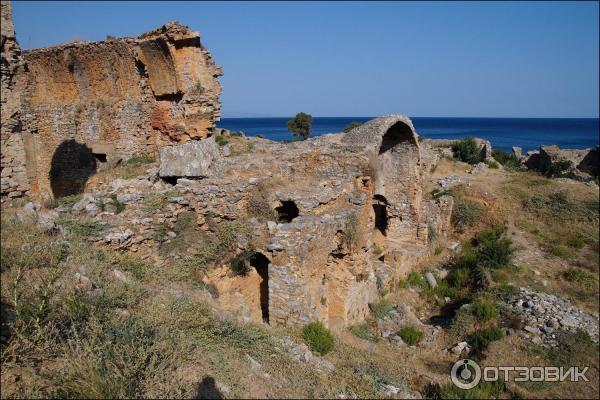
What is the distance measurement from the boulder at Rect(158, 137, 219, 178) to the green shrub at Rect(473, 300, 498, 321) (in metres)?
7.60

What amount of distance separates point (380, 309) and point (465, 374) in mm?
3154

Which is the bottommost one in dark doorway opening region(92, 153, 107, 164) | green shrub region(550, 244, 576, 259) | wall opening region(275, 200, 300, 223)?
green shrub region(550, 244, 576, 259)

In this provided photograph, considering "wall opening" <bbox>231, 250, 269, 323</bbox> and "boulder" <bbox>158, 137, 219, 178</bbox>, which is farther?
"boulder" <bbox>158, 137, 219, 178</bbox>

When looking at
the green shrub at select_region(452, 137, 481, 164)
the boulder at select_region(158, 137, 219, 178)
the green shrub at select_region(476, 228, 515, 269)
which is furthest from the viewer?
the green shrub at select_region(452, 137, 481, 164)

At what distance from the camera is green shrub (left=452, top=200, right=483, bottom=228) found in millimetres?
15867

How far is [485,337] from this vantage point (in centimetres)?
901

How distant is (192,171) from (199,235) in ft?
5.23

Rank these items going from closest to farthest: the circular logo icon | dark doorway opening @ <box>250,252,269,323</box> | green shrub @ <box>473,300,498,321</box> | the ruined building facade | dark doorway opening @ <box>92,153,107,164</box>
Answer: the circular logo icon, dark doorway opening @ <box>250,252,269,323</box>, green shrub @ <box>473,300,498,321</box>, the ruined building facade, dark doorway opening @ <box>92,153,107,164</box>

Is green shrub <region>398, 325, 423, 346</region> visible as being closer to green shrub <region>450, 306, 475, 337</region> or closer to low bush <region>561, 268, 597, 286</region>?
green shrub <region>450, 306, 475, 337</region>

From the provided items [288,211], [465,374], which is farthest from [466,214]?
[288,211]

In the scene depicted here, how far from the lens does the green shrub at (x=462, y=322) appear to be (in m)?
9.65

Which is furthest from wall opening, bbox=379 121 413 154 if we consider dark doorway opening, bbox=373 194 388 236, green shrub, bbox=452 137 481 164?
green shrub, bbox=452 137 481 164

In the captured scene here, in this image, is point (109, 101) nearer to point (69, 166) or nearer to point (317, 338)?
point (69, 166)

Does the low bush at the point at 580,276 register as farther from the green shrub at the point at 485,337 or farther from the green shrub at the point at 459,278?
the green shrub at the point at 485,337
